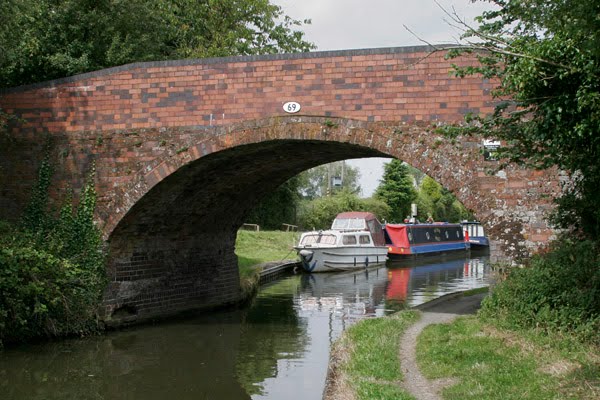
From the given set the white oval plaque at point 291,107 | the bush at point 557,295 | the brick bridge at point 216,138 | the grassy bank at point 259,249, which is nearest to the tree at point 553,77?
the bush at point 557,295

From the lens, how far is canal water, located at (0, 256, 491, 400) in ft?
28.2

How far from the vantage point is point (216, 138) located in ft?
35.7

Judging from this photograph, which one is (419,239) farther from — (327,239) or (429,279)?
(429,279)

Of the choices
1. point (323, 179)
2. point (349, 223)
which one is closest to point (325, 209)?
point (349, 223)

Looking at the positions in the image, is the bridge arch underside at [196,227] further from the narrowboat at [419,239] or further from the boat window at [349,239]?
the narrowboat at [419,239]

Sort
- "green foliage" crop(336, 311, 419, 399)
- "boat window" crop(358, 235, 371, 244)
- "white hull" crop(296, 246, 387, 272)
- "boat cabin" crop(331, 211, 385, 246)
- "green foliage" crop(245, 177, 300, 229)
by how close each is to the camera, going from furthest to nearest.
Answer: "green foliage" crop(245, 177, 300, 229)
"boat cabin" crop(331, 211, 385, 246)
"boat window" crop(358, 235, 371, 244)
"white hull" crop(296, 246, 387, 272)
"green foliage" crop(336, 311, 419, 399)

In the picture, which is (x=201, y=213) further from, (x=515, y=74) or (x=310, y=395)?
(x=515, y=74)

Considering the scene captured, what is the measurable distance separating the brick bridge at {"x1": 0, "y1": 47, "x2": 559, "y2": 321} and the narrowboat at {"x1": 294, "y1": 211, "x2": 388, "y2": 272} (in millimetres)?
10771

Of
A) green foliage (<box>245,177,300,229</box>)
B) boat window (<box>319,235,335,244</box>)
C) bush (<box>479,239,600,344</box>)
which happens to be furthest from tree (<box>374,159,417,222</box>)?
bush (<box>479,239,600,344</box>)

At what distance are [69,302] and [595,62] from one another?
8.46m

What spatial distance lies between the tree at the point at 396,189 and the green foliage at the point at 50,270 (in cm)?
3314

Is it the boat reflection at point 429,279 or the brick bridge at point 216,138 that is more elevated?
the brick bridge at point 216,138

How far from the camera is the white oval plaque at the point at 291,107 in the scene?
10.6m

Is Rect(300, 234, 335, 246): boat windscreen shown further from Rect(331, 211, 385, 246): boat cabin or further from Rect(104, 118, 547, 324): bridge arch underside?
Rect(104, 118, 547, 324): bridge arch underside
